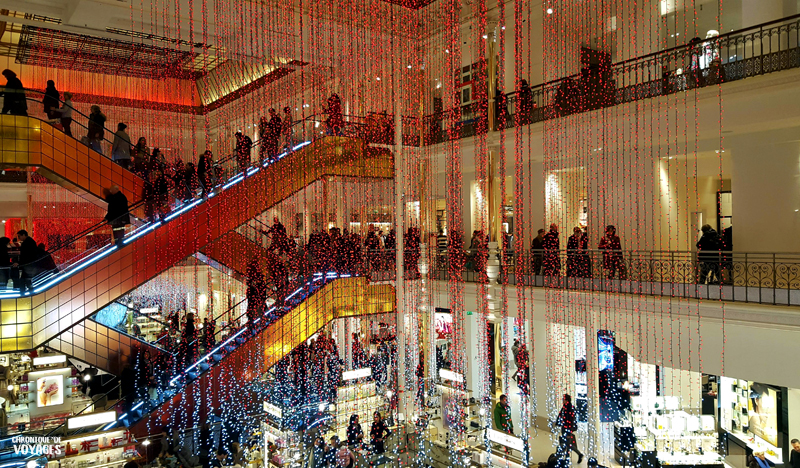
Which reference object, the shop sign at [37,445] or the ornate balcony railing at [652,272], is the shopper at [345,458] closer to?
the shop sign at [37,445]

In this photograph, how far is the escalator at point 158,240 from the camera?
27.0 ft

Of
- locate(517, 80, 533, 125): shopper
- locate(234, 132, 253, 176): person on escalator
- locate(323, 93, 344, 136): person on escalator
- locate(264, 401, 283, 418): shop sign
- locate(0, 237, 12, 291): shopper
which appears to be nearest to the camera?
locate(0, 237, 12, 291): shopper

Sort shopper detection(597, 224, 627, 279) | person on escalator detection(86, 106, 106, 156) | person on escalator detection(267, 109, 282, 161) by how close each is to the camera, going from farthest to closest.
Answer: person on escalator detection(267, 109, 282, 161) < person on escalator detection(86, 106, 106, 156) < shopper detection(597, 224, 627, 279)

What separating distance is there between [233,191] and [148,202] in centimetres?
156

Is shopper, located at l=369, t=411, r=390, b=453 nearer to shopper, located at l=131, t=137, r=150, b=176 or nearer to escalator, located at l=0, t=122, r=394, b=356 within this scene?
escalator, located at l=0, t=122, r=394, b=356

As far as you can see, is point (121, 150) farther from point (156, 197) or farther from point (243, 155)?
point (243, 155)

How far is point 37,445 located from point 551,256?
818 cm

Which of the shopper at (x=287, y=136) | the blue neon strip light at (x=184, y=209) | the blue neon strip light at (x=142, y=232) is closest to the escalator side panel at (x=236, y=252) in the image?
the blue neon strip light at (x=184, y=209)

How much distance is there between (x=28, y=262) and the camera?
8289 millimetres

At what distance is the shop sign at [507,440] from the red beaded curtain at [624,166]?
2.21 m

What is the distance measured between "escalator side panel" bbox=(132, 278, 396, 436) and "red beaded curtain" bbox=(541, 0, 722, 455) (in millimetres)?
3585

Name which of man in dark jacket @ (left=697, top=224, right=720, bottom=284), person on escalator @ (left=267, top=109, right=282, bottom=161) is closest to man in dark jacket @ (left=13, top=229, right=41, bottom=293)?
person on escalator @ (left=267, top=109, right=282, bottom=161)

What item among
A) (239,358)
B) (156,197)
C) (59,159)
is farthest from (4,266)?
(239,358)

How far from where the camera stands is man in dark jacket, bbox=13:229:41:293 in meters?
8.13
